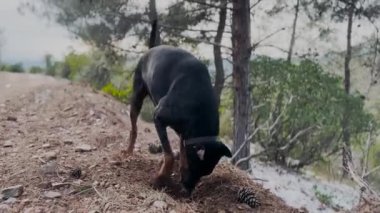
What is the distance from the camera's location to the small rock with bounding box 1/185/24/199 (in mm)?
5025

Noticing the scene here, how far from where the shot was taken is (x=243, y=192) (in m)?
5.50

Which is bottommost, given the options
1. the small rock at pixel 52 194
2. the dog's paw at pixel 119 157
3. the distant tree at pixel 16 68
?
the small rock at pixel 52 194

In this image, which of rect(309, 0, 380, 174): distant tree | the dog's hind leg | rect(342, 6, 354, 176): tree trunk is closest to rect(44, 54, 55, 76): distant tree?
rect(342, 6, 354, 176): tree trunk

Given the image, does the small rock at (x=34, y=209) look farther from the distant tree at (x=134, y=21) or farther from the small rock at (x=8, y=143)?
the distant tree at (x=134, y=21)

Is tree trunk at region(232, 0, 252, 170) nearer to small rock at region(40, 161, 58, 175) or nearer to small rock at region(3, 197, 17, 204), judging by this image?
small rock at region(40, 161, 58, 175)

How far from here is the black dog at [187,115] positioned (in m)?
4.88

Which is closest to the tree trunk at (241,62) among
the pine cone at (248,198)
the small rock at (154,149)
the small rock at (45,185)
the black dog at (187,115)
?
the small rock at (154,149)

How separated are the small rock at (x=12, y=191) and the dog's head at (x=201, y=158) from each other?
1528mm

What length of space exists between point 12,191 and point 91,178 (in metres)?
0.76

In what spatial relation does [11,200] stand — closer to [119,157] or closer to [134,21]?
[119,157]

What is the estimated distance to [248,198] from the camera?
5441mm

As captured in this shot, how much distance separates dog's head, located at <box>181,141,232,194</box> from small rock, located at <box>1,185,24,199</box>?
60.2 inches

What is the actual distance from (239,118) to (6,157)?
456cm

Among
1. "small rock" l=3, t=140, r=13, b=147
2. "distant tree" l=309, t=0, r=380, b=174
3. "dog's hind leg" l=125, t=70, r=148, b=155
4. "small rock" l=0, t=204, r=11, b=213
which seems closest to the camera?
"small rock" l=0, t=204, r=11, b=213
